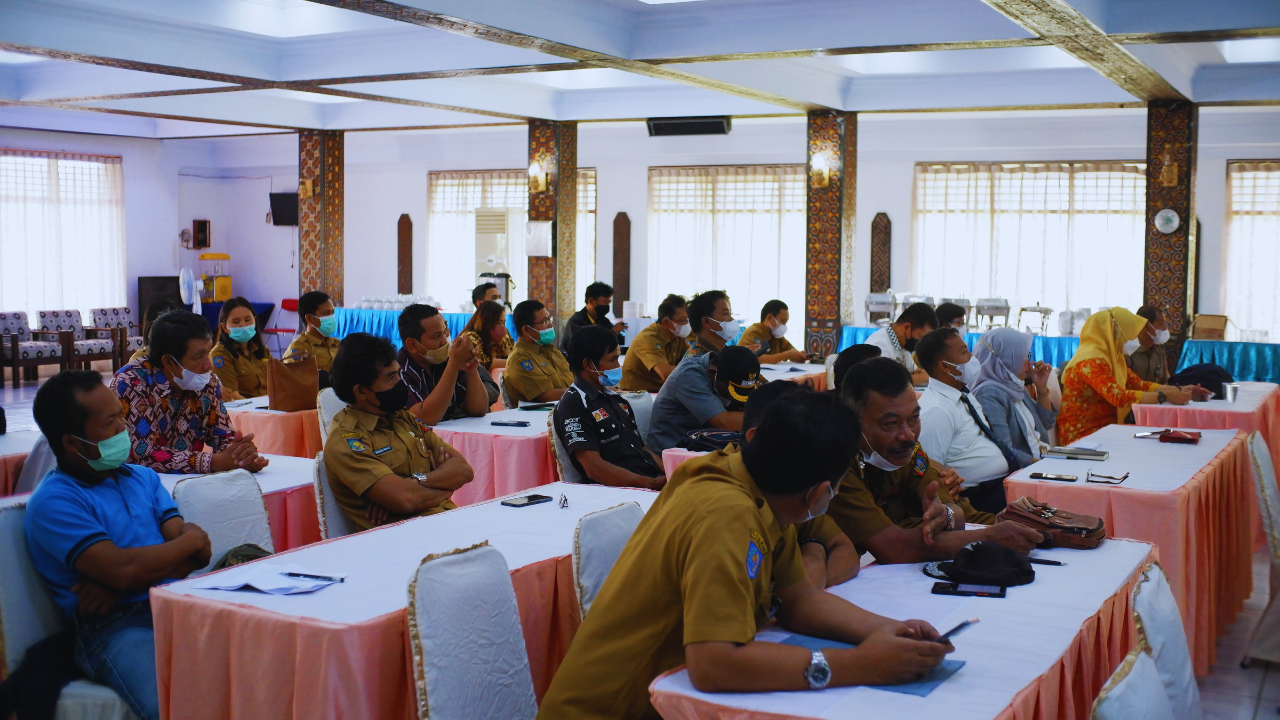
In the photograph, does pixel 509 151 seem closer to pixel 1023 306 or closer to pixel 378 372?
pixel 1023 306

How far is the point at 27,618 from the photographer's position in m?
2.89

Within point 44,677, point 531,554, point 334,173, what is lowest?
point 44,677

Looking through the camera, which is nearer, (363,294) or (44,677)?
(44,677)

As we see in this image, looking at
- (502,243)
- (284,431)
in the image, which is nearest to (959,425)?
(284,431)

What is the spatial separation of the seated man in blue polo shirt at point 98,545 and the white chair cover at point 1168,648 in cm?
242

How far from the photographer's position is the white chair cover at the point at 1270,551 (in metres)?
4.25

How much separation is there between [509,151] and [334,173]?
355 cm

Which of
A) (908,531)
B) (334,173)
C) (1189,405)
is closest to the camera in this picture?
(908,531)

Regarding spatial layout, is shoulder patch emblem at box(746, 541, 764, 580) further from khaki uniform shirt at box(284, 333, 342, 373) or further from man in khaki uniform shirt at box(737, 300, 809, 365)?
man in khaki uniform shirt at box(737, 300, 809, 365)

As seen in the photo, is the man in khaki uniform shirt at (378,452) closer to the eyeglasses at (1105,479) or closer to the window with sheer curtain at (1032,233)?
the eyeglasses at (1105,479)

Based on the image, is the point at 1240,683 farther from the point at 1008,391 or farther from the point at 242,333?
the point at 242,333

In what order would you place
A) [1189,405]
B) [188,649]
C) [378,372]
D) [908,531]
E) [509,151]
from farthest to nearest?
[509,151]
[1189,405]
[378,372]
[908,531]
[188,649]

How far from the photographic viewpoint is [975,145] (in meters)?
14.9

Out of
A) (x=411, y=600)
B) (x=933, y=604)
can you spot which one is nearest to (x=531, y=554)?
(x=411, y=600)
